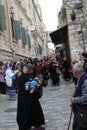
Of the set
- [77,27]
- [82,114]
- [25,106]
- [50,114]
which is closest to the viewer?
[82,114]

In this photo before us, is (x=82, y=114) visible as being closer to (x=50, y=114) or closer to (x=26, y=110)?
(x=26, y=110)

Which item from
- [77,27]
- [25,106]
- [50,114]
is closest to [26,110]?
[25,106]

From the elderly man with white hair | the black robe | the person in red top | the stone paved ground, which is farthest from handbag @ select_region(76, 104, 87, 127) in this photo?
the person in red top

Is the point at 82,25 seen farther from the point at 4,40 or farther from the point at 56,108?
the point at 56,108

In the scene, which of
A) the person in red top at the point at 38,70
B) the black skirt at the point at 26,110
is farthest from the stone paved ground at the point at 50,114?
the person in red top at the point at 38,70

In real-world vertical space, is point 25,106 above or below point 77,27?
below

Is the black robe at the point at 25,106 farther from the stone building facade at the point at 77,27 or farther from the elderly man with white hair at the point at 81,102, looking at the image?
the stone building facade at the point at 77,27

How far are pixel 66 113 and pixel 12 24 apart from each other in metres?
20.1

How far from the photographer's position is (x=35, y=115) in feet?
28.7

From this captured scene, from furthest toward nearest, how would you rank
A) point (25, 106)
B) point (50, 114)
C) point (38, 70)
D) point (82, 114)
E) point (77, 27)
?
point (77, 27) < point (38, 70) < point (50, 114) < point (25, 106) < point (82, 114)

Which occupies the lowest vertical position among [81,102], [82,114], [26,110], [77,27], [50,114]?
[50,114]

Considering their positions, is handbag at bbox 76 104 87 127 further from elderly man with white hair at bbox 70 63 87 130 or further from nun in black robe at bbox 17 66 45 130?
nun in black robe at bbox 17 66 45 130

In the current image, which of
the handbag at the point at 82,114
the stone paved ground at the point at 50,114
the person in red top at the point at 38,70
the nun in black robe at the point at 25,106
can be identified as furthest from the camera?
the person in red top at the point at 38,70

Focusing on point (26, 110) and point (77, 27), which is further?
point (77, 27)
